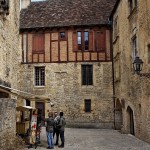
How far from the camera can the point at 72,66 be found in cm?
2245

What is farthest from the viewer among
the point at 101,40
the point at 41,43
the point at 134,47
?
the point at 41,43

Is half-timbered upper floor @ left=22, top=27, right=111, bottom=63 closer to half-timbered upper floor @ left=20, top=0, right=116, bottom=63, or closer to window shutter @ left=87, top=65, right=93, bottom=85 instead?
half-timbered upper floor @ left=20, top=0, right=116, bottom=63

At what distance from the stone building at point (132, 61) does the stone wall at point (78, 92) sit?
3.88 feet

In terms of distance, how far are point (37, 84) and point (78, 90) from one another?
3.10 meters

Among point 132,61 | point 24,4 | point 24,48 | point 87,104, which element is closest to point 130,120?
point 132,61

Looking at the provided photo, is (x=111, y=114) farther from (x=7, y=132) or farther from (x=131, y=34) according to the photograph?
(x=7, y=132)

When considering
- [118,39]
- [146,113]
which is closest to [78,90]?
[118,39]

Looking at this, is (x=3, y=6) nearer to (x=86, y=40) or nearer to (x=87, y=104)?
(x=86, y=40)

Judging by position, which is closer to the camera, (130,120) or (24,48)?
(130,120)

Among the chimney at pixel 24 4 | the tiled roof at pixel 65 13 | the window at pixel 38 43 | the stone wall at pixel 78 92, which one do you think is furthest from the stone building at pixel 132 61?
the chimney at pixel 24 4

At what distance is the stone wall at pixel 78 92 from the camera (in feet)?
72.0

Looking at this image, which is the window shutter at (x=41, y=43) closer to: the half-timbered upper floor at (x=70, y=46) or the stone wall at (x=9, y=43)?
the half-timbered upper floor at (x=70, y=46)

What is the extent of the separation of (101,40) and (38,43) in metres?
4.57

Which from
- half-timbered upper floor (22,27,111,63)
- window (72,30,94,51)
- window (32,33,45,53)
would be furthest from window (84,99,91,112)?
window (32,33,45,53)
